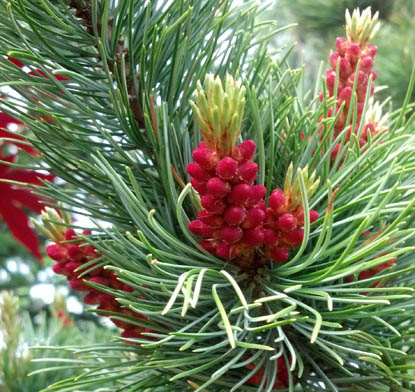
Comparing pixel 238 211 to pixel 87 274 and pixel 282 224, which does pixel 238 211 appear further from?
pixel 87 274

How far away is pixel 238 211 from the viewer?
0.35m

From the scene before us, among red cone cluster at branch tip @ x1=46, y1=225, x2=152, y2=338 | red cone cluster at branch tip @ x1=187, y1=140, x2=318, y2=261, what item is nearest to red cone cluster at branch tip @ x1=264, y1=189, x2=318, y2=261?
red cone cluster at branch tip @ x1=187, y1=140, x2=318, y2=261

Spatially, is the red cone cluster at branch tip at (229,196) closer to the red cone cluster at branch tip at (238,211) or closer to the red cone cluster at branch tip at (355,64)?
the red cone cluster at branch tip at (238,211)

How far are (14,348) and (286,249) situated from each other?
43 cm

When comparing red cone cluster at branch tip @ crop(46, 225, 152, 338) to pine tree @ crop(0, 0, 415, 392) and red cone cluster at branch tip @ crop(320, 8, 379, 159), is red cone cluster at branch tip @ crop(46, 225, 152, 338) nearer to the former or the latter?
pine tree @ crop(0, 0, 415, 392)

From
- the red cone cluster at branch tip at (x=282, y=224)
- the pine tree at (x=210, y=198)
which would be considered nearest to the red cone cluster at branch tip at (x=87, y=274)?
the pine tree at (x=210, y=198)

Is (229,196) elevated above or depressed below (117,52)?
below

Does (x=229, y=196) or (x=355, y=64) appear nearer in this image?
(x=229, y=196)

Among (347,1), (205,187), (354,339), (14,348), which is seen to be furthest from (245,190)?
(347,1)

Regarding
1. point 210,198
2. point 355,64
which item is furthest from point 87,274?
point 355,64

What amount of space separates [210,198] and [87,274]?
0.46 feet

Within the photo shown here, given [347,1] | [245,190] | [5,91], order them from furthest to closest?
[347,1] → [5,91] → [245,190]

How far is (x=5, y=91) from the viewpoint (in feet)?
→ 1.53

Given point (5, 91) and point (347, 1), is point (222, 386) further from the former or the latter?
point (347, 1)
